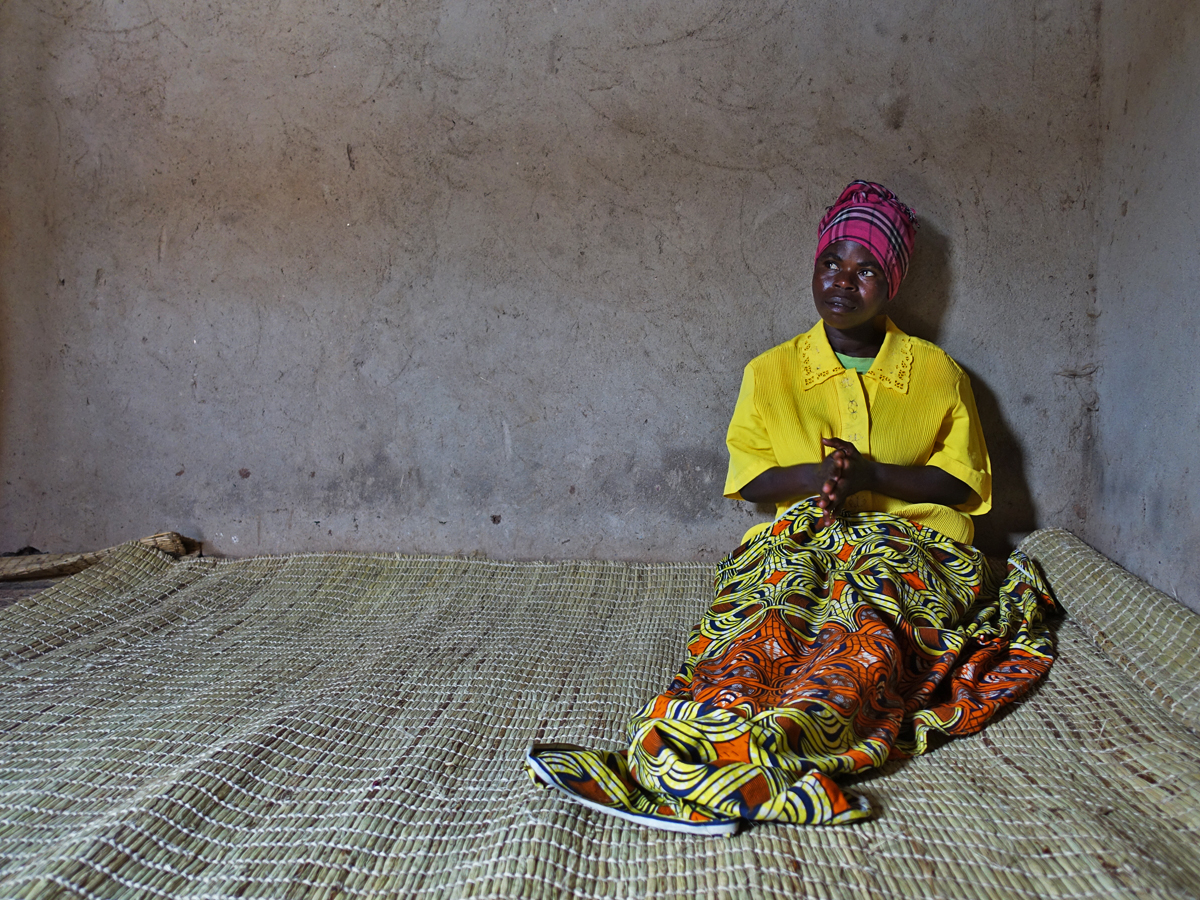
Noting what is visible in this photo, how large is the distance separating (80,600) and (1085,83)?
303 cm

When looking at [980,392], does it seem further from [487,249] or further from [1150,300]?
[487,249]

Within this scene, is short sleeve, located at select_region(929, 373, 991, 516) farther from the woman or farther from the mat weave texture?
the mat weave texture

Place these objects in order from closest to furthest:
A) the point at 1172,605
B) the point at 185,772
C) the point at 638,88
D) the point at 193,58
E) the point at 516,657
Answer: the point at 185,772, the point at 1172,605, the point at 516,657, the point at 638,88, the point at 193,58

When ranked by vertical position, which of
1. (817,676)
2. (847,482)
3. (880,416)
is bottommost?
(817,676)

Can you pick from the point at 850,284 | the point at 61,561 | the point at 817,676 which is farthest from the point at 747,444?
the point at 61,561

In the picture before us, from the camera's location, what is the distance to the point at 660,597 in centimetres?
217

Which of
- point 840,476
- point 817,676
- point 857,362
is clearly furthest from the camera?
point 857,362

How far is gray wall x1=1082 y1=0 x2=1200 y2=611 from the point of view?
1.73m

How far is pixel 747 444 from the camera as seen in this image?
210 centimetres

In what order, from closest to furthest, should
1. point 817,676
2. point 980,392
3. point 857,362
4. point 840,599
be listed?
point 817,676, point 840,599, point 857,362, point 980,392

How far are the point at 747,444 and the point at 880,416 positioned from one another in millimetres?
336

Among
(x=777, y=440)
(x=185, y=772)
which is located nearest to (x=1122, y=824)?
(x=777, y=440)

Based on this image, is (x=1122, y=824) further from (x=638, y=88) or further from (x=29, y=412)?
(x=29, y=412)

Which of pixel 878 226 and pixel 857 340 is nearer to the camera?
pixel 878 226
